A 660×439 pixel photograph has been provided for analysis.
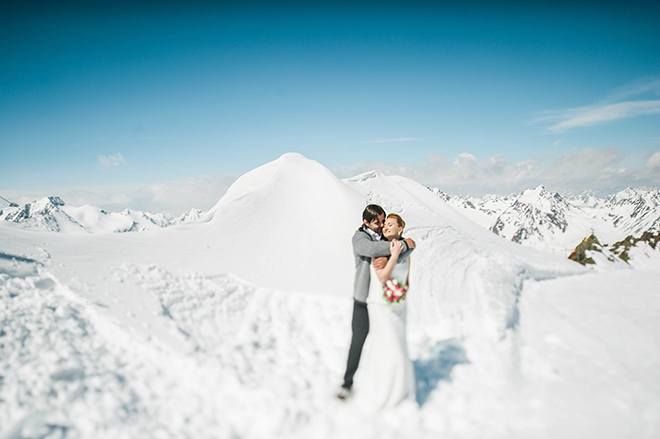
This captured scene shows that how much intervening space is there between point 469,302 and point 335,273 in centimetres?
402

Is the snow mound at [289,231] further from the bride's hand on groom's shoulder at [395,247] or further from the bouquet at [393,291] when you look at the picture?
the bride's hand on groom's shoulder at [395,247]

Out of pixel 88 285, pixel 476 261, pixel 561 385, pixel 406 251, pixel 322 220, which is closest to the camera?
pixel 406 251

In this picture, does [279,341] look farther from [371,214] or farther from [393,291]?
[371,214]

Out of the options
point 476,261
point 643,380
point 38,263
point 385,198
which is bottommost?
point 643,380

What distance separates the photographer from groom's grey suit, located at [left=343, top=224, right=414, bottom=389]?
5.11 meters

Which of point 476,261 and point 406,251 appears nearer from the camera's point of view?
point 406,251

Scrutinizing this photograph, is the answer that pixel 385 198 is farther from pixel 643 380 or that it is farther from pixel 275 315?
pixel 643 380

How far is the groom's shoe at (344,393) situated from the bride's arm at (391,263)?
77.1 inches

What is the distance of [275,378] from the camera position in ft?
19.1

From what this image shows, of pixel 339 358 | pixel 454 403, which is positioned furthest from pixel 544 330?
pixel 339 358

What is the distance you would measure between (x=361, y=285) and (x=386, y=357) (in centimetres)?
115

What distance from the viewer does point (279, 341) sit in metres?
7.09

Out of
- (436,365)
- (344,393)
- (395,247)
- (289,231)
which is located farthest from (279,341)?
(289,231)

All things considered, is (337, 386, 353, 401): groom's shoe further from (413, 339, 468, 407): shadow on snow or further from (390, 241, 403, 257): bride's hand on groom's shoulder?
(390, 241, 403, 257): bride's hand on groom's shoulder
